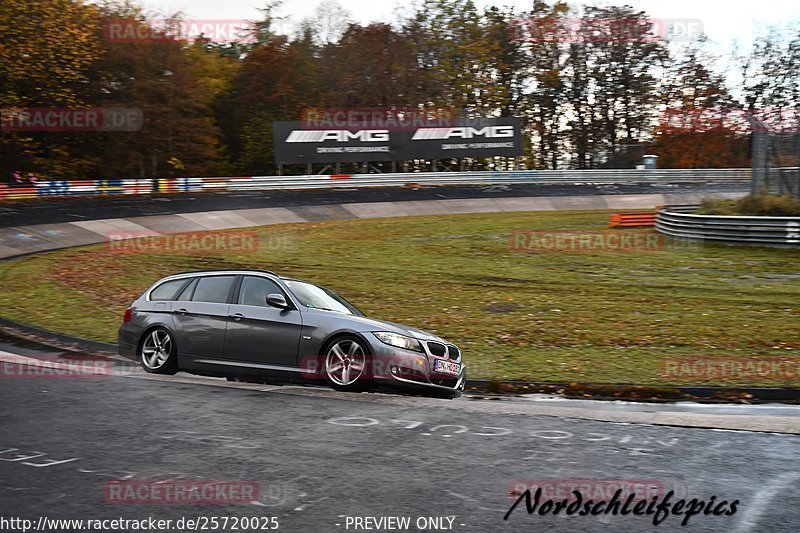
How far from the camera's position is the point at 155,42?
54.6 metres

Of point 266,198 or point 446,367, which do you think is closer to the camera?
point 446,367

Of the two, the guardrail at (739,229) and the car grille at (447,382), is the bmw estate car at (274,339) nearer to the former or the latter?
the car grille at (447,382)

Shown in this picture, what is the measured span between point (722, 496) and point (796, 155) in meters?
22.9

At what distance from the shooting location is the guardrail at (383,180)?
41938 millimetres

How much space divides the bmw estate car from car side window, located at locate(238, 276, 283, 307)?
12 millimetres

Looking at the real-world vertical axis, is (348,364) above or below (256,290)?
below

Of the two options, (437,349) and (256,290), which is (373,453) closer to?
(437,349)

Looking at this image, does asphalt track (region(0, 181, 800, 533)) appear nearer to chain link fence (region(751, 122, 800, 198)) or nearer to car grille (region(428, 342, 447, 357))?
car grille (region(428, 342, 447, 357))

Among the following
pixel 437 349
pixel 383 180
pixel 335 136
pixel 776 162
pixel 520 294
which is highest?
pixel 335 136

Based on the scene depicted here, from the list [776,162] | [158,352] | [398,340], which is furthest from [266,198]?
[398,340]

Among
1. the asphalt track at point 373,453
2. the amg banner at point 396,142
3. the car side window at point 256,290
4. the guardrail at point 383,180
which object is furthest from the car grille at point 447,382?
the amg banner at point 396,142

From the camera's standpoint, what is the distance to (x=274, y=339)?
999 cm

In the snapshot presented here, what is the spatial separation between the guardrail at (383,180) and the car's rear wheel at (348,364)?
34495mm

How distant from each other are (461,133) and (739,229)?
27.9 m
